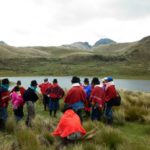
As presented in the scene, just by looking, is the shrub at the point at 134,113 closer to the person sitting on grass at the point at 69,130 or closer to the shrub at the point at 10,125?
the shrub at the point at 10,125

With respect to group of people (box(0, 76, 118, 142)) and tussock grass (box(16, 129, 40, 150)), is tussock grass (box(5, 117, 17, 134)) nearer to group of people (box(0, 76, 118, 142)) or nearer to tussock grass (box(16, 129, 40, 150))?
group of people (box(0, 76, 118, 142))

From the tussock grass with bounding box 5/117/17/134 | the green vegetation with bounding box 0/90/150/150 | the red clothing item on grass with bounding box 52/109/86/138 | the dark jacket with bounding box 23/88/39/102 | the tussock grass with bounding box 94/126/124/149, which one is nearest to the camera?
the green vegetation with bounding box 0/90/150/150

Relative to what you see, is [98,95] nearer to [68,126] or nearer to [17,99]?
[17,99]

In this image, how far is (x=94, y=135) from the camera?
10289 millimetres

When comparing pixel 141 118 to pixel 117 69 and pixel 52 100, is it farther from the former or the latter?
pixel 117 69

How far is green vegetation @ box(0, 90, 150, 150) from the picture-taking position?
29.4 ft

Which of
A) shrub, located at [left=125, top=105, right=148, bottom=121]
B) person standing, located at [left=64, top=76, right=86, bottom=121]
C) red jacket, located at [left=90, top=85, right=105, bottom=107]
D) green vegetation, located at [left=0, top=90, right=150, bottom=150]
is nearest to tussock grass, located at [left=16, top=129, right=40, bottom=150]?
green vegetation, located at [left=0, top=90, right=150, bottom=150]

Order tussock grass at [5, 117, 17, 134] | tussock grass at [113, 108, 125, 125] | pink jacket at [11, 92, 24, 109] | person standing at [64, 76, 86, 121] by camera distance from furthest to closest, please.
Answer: tussock grass at [113, 108, 125, 125], pink jacket at [11, 92, 24, 109], person standing at [64, 76, 86, 121], tussock grass at [5, 117, 17, 134]

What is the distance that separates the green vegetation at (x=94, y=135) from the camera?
8961 mm

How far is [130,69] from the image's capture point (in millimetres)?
128250

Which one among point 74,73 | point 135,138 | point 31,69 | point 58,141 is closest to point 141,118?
point 135,138

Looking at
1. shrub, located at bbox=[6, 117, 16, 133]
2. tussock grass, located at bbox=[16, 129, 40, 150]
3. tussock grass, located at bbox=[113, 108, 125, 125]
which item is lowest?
tussock grass, located at bbox=[113, 108, 125, 125]

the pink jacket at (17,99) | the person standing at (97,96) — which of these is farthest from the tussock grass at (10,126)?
the person standing at (97,96)

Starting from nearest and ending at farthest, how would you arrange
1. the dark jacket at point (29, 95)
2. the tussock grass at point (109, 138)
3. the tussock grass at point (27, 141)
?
1. the tussock grass at point (27, 141)
2. the tussock grass at point (109, 138)
3. the dark jacket at point (29, 95)
